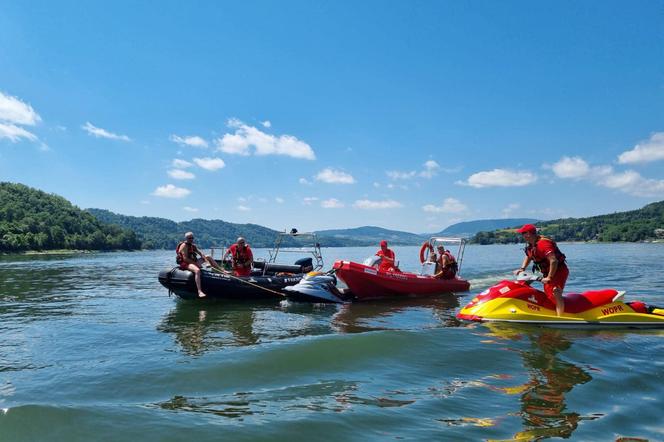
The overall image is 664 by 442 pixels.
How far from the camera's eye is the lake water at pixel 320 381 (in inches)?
168

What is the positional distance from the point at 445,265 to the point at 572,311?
22.4 feet

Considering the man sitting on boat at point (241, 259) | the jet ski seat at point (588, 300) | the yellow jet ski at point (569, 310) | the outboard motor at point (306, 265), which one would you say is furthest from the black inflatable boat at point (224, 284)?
the jet ski seat at point (588, 300)

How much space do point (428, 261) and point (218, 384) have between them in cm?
1194

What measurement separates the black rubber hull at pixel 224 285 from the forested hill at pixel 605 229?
302 feet

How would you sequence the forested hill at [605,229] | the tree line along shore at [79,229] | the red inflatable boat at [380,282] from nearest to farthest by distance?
the red inflatable boat at [380,282] < the tree line along shore at [79,229] < the forested hill at [605,229]

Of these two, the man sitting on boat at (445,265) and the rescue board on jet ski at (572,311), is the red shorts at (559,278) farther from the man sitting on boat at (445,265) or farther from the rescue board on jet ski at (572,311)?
the man sitting on boat at (445,265)

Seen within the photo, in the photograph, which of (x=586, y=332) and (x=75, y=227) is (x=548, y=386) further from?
(x=75, y=227)

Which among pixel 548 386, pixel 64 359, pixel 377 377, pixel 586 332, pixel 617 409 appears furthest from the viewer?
pixel 586 332

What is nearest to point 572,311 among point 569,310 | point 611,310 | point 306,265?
point 569,310

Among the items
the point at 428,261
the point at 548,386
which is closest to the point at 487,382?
the point at 548,386

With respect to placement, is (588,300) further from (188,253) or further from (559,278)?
(188,253)

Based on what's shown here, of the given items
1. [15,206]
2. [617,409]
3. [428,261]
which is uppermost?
[15,206]

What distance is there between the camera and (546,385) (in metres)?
5.59

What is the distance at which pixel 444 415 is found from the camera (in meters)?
4.61
